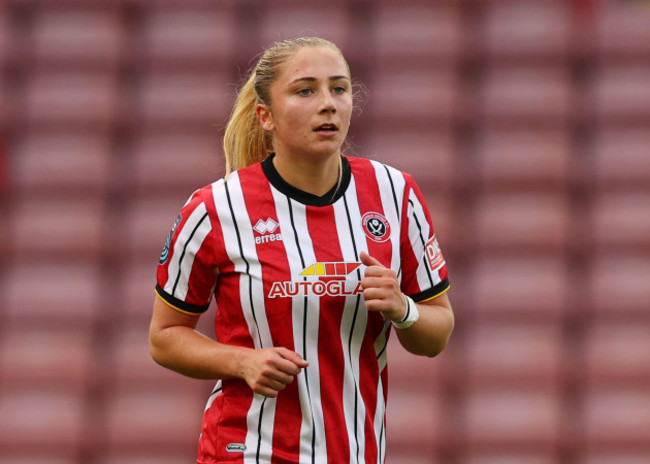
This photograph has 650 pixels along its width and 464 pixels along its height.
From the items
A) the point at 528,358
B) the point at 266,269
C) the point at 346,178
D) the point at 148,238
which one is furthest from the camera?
the point at 148,238

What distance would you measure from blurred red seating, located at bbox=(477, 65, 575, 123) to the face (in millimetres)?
3255

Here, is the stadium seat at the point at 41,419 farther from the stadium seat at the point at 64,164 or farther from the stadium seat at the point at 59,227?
the stadium seat at the point at 64,164

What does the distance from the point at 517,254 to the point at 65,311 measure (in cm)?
219

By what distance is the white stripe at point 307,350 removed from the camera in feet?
6.57

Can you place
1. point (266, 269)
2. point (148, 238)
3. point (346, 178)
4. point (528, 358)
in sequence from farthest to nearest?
1. point (148, 238)
2. point (528, 358)
3. point (346, 178)
4. point (266, 269)

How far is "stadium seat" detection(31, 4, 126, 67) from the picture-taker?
5457 millimetres

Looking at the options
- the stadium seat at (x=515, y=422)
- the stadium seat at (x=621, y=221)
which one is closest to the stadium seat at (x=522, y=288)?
the stadium seat at (x=621, y=221)

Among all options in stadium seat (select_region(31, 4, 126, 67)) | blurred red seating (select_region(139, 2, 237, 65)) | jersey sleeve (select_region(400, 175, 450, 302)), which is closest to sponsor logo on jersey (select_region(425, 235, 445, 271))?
jersey sleeve (select_region(400, 175, 450, 302))

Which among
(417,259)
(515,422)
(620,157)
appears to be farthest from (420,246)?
(620,157)

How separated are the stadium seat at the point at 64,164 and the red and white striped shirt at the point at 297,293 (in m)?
3.20

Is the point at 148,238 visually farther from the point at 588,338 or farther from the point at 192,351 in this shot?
the point at 192,351

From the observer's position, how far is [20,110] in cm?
536

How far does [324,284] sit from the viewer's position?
2.00 metres

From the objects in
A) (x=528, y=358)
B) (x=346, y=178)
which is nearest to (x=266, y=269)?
(x=346, y=178)
